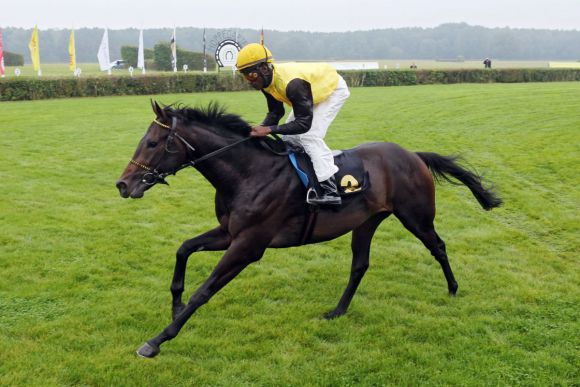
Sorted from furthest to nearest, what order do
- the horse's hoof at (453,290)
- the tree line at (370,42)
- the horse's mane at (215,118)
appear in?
the tree line at (370,42), the horse's hoof at (453,290), the horse's mane at (215,118)

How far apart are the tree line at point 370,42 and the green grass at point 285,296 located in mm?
108055

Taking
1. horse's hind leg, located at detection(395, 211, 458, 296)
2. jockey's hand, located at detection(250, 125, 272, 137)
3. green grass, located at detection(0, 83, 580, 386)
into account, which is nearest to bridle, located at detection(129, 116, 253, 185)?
jockey's hand, located at detection(250, 125, 272, 137)

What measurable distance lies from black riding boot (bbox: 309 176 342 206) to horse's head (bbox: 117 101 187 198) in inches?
49.4

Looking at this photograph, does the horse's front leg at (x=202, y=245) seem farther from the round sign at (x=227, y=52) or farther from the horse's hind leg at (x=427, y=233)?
the round sign at (x=227, y=52)

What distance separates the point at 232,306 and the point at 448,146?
10.5 m

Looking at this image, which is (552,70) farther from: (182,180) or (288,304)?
(288,304)

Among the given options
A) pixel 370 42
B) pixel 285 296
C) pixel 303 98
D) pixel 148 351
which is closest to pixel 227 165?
pixel 303 98

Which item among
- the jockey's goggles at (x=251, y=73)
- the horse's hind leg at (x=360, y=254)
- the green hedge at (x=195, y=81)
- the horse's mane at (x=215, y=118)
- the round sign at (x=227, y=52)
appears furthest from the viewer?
the round sign at (x=227, y=52)

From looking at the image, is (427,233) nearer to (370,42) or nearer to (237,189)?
(237,189)

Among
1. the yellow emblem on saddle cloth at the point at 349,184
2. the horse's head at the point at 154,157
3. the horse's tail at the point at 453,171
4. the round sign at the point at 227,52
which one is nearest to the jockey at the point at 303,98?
the yellow emblem on saddle cloth at the point at 349,184

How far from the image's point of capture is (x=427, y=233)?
584 cm

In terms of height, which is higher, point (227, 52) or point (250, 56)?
point (227, 52)

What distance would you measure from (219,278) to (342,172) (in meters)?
1.50

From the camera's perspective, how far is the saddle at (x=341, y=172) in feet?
16.1
